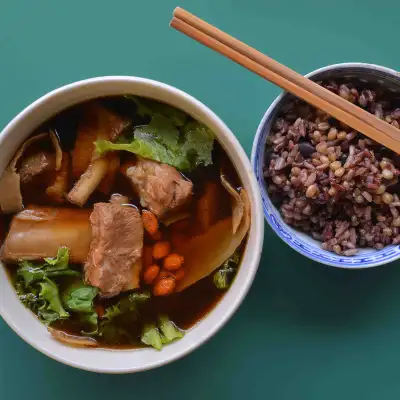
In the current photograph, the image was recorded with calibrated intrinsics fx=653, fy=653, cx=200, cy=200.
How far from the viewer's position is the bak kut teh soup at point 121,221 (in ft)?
5.58

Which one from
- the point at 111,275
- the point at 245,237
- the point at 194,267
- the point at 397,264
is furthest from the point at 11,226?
the point at 397,264

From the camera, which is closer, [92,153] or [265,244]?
[92,153]

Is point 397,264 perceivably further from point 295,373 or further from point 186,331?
point 186,331

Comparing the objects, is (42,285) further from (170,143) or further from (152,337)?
(170,143)

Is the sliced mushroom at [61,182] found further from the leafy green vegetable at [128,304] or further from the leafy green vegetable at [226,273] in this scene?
the leafy green vegetable at [226,273]

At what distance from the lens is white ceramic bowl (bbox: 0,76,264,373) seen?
61.2 inches

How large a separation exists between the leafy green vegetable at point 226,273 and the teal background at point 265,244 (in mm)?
213

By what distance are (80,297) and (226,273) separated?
0.39 m

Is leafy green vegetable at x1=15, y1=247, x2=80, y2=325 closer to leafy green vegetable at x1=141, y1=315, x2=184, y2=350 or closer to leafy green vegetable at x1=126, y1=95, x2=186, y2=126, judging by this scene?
leafy green vegetable at x1=141, y1=315, x2=184, y2=350

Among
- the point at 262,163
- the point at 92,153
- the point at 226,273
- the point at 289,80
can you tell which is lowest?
the point at 226,273

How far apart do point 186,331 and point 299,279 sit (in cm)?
41

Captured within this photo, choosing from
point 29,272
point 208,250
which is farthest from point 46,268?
point 208,250

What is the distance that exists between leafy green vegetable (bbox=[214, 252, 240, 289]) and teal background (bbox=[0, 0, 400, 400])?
21cm

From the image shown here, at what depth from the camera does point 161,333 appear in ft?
5.80
